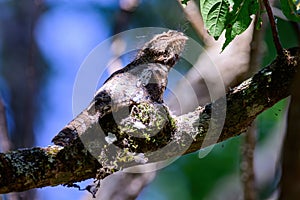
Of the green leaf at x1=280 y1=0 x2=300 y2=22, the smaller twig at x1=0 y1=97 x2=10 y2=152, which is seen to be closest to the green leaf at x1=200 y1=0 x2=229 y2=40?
the green leaf at x1=280 y1=0 x2=300 y2=22

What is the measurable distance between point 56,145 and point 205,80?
1260mm

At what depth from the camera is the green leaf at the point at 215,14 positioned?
1.38 metres

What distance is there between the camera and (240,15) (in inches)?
54.6

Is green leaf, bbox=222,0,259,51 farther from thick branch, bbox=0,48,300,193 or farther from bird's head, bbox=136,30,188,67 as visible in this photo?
bird's head, bbox=136,30,188,67

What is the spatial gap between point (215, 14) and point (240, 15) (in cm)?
6

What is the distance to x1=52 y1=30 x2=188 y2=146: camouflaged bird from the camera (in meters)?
1.31

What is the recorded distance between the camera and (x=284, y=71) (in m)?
1.40

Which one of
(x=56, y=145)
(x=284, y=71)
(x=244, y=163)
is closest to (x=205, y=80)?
(x=244, y=163)

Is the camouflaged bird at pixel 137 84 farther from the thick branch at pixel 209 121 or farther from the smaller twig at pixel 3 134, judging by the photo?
the smaller twig at pixel 3 134

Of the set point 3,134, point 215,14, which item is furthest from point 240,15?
point 3,134

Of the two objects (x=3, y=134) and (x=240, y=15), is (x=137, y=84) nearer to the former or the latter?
(x=240, y=15)

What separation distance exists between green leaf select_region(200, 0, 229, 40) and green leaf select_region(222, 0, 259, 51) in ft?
0.05

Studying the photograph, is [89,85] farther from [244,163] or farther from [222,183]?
[222,183]

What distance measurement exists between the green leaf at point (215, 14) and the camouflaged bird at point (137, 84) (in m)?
0.20
